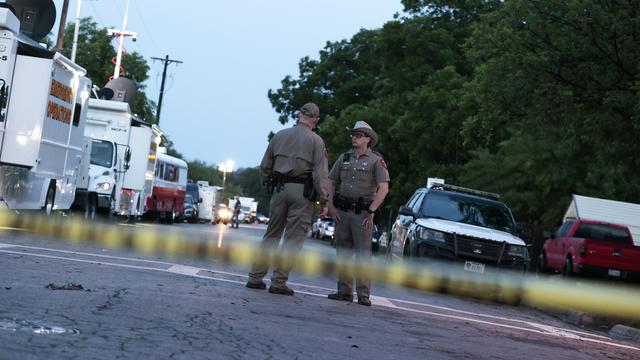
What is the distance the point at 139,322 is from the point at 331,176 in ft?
17.3

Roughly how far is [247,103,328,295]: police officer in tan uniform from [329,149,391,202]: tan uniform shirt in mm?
822

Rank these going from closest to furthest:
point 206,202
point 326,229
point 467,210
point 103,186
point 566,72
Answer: point 467,210, point 566,72, point 103,186, point 326,229, point 206,202

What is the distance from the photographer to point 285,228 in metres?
10.9

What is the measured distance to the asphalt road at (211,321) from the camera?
6.16 metres

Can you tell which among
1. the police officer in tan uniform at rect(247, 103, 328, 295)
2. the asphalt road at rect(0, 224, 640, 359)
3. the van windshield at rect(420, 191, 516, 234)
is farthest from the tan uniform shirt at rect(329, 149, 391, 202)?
the van windshield at rect(420, 191, 516, 234)

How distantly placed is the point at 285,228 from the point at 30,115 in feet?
25.9

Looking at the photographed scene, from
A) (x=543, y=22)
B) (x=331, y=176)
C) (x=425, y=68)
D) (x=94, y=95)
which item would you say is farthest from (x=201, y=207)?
(x=331, y=176)

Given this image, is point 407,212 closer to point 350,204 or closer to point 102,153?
point 350,204

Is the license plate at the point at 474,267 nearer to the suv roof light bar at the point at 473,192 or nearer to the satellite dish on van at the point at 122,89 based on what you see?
→ the suv roof light bar at the point at 473,192

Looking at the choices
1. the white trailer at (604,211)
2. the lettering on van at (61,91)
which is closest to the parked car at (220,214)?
the white trailer at (604,211)

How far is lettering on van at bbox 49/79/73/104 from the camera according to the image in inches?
719

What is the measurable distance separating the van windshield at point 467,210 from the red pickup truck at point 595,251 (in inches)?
363

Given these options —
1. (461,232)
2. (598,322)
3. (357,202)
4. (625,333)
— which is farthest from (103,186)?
(625,333)

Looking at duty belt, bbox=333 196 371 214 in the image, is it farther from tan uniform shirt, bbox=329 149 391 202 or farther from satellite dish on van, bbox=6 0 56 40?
satellite dish on van, bbox=6 0 56 40
